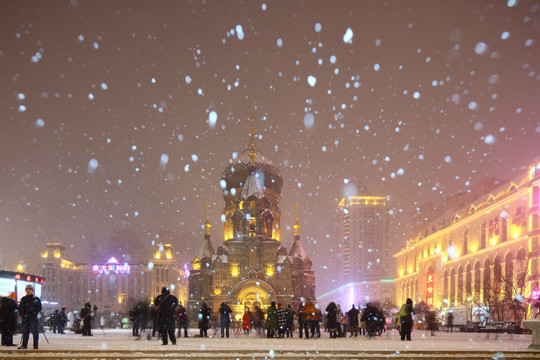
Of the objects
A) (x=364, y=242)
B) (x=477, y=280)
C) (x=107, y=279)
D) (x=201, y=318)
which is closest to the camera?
(x=201, y=318)

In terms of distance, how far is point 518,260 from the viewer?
4872cm

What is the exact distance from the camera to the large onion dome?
236 feet

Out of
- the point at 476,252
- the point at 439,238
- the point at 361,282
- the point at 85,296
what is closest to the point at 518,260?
the point at 476,252

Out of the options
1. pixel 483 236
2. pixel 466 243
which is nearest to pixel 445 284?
pixel 466 243

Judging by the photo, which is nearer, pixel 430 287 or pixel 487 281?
pixel 487 281

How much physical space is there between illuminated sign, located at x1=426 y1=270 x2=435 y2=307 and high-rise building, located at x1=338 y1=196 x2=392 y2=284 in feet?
379

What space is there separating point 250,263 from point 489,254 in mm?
23998

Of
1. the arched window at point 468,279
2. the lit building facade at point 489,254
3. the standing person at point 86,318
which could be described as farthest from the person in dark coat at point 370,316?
the arched window at point 468,279

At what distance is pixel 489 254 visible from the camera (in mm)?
55250

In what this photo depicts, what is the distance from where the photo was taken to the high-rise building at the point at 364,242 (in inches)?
7584

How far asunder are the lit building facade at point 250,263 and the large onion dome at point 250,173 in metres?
0.37

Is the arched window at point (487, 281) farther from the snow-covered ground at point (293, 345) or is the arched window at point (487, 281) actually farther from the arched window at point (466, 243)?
the snow-covered ground at point (293, 345)

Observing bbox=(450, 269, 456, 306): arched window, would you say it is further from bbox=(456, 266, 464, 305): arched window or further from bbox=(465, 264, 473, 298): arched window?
bbox=(465, 264, 473, 298): arched window

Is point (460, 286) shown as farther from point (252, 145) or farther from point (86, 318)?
point (86, 318)
